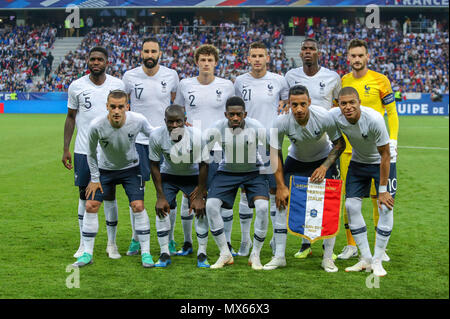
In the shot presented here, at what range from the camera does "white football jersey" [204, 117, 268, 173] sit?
5.75m

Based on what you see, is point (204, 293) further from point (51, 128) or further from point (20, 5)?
point (20, 5)

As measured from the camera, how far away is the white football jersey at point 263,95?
6418 millimetres

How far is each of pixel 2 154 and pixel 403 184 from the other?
10.4 m

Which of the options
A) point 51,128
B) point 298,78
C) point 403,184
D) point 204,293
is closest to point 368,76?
point 298,78

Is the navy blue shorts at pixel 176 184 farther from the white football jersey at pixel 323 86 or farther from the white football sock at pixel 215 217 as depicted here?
the white football jersey at pixel 323 86

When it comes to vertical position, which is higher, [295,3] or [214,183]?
[295,3]

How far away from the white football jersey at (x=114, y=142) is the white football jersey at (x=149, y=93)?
649mm

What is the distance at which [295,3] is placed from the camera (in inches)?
1494

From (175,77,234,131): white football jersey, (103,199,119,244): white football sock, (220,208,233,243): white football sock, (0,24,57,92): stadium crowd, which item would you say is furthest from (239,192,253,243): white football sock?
(0,24,57,92): stadium crowd

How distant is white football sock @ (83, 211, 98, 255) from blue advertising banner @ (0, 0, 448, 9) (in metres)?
34.0

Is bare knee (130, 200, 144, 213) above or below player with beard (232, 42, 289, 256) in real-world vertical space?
below

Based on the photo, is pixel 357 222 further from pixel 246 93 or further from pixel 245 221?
pixel 246 93

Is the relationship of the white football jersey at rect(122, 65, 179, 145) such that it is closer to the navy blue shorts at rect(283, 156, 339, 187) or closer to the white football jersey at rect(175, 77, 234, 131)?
the white football jersey at rect(175, 77, 234, 131)

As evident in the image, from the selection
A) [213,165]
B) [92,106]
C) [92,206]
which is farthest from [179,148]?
[92,106]
